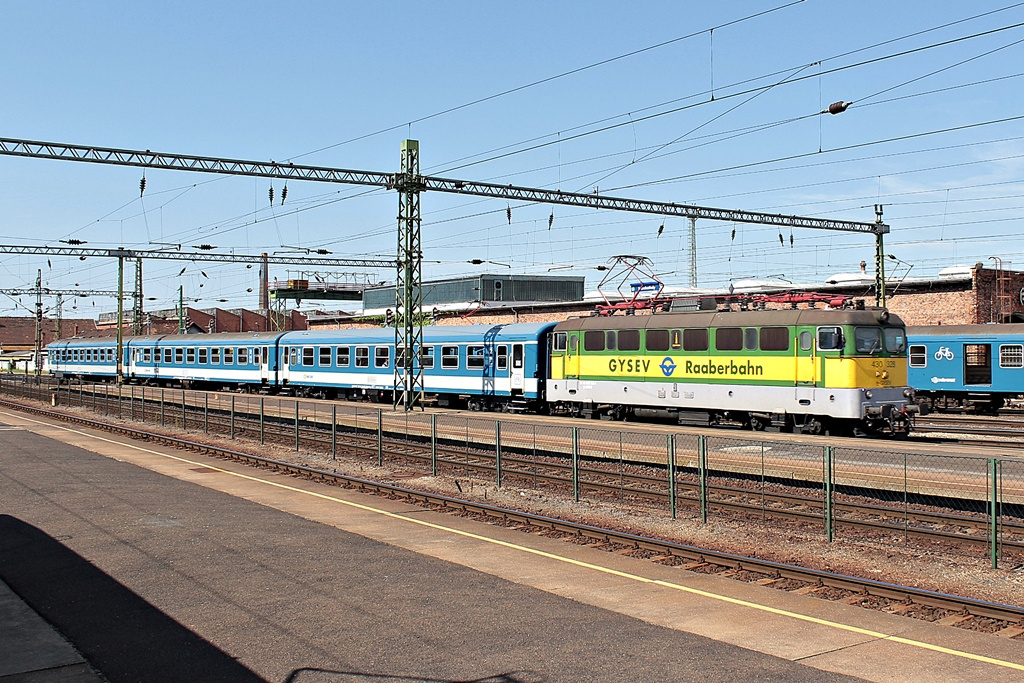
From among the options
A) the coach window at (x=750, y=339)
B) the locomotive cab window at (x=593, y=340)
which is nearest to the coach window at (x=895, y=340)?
the coach window at (x=750, y=339)

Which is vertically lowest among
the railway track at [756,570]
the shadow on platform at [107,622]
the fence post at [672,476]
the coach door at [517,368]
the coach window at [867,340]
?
the railway track at [756,570]

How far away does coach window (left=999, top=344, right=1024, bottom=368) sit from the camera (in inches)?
1330

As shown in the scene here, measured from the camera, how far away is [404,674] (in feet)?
27.3

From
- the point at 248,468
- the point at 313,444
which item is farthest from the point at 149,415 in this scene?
the point at 248,468

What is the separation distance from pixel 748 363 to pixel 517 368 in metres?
11.0

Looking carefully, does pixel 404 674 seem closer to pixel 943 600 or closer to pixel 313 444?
pixel 943 600

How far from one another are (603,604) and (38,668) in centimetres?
585

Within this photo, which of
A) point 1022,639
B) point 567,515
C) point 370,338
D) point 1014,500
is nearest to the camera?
point 1022,639

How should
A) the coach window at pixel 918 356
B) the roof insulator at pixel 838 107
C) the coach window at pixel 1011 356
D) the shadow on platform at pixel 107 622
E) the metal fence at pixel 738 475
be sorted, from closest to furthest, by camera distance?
the shadow on platform at pixel 107 622, the metal fence at pixel 738 475, the roof insulator at pixel 838 107, the coach window at pixel 1011 356, the coach window at pixel 918 356

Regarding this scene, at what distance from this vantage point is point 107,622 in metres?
9.88

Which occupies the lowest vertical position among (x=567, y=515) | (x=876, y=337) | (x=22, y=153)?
(x=567, y=515)

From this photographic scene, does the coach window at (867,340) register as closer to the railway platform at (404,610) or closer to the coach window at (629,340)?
the coach window at (629,340)

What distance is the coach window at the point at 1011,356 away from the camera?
111 ft

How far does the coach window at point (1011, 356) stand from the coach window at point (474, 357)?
62.6 ft
